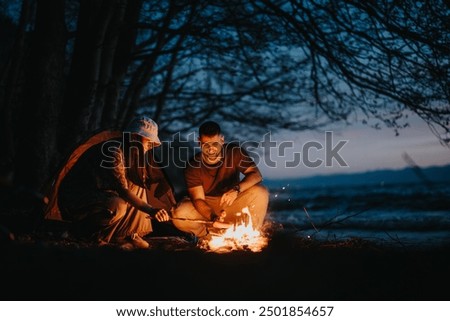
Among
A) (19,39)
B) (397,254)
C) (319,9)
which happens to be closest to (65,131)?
(19,39)

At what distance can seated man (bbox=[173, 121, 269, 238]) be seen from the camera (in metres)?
6.60

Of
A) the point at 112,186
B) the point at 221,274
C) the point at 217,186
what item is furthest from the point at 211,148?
the point at 221,274

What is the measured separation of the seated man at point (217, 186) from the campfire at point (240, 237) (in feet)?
0.51

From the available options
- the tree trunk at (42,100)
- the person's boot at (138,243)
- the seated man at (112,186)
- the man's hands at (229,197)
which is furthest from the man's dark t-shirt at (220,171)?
the tree trunk at (42,100)

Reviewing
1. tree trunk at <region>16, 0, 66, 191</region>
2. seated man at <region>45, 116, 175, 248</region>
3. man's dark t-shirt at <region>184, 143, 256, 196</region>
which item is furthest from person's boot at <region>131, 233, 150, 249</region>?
tree trunk at <region>16, 0, 66, 191</region>

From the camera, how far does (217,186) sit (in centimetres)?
698

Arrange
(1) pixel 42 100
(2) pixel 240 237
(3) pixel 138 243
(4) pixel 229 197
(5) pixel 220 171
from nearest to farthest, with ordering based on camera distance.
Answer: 1. (2) pixel 240 237
2. (3) pixel 138 243
3. (4) pixel 229 197
4. (5) pixel 220 171
5. (1) pixel 42 100

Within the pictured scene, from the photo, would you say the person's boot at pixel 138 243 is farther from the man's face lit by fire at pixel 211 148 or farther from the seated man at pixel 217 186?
the man's face lit by fire at pixel 211 148

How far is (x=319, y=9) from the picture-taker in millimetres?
9000

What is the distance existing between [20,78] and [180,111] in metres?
4.69

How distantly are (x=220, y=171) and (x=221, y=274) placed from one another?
2525 mm

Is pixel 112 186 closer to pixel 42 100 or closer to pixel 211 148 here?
pixel 211 148

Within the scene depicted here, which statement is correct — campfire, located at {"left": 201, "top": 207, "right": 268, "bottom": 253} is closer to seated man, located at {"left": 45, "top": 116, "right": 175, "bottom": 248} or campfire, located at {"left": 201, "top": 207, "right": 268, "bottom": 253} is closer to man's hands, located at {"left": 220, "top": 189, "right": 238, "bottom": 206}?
man's hands, located at {"left": 220, "top": 189, "right": 238, "bottom": 206}
